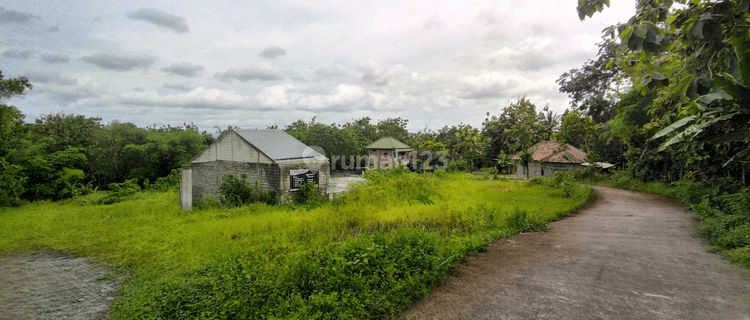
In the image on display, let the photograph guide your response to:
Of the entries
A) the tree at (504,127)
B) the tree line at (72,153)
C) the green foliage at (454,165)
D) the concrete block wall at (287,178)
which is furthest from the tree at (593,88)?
the tree line at (72,153)

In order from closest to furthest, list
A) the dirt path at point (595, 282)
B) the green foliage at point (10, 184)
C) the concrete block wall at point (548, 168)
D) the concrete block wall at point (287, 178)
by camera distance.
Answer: the dirt path at point (595, 282), the concrete block wall at point (287, 178), the green foliage at point (10, 184), the concrete block wall at point (548, 168)

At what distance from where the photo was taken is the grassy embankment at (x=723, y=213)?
5.09m

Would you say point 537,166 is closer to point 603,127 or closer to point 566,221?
point 603,127

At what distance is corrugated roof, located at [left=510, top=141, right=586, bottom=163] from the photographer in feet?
82.6

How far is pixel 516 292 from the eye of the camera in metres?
3.94

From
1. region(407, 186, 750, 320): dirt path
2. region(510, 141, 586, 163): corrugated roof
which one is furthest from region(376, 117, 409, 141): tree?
region(407, 186, 750, 320): dirt path

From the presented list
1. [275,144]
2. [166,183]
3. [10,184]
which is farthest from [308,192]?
[10,184]

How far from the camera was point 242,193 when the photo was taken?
13148 millimetres

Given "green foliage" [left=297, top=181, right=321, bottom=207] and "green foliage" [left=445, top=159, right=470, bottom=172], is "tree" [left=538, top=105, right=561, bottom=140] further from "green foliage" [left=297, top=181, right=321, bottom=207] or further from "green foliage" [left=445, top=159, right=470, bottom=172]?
"green foliage" [left=297, top=181, right=321, bottom=207]

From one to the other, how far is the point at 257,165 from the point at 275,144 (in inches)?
62.3

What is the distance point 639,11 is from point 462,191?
409 inches

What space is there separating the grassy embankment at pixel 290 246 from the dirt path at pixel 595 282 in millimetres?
472

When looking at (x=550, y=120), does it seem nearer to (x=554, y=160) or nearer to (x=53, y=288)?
(x=554, y=160)

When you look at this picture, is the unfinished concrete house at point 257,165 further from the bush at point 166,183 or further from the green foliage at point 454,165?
the bush at point 166,183
